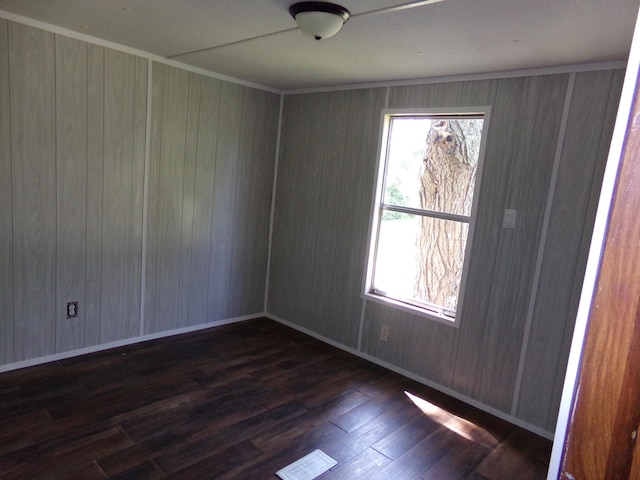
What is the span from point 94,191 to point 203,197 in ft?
2.93

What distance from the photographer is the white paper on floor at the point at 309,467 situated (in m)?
2.06

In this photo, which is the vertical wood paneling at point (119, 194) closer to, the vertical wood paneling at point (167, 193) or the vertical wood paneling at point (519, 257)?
the vertical wood paneling at point (167, 193)

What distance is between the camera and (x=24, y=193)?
2.70 meters

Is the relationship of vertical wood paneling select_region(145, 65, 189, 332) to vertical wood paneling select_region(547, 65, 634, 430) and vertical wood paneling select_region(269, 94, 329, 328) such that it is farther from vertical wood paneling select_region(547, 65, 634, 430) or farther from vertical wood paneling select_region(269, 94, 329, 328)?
vertical wood paneling select_region(547, 65, 634, 430)

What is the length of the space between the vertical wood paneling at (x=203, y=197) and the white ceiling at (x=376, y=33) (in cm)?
47

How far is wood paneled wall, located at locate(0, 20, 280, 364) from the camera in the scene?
106 inches

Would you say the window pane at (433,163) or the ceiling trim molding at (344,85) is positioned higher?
the ceiling trim molding at (344,85)

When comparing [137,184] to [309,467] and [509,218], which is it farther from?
[509,218]

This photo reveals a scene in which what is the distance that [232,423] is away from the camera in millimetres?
2461

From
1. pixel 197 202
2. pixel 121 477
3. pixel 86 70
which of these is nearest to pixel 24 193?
pixel 86 70

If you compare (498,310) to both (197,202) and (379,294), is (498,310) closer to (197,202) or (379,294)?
(379,294)

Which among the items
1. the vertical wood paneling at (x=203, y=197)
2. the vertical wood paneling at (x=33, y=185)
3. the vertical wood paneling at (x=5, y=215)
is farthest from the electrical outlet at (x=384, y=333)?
the vertical wood paneling at (x=5, y=215)

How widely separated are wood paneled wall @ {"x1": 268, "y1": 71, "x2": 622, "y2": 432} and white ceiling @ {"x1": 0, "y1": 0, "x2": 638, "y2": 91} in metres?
0.25

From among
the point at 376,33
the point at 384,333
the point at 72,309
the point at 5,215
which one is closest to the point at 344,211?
the point at 384,333
